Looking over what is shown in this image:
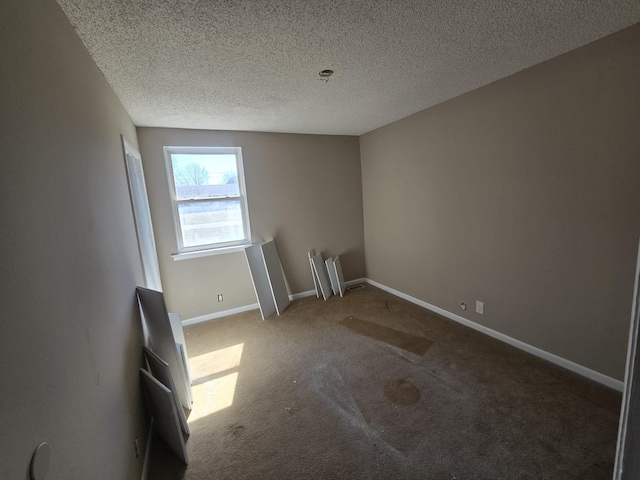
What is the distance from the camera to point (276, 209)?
13.1 ft

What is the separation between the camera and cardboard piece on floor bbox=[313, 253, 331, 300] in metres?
4.18

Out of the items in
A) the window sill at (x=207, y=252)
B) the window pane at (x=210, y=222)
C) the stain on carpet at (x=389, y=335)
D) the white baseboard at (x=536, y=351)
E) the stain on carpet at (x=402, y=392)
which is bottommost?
the stain on carpet at (x=402, y=392)

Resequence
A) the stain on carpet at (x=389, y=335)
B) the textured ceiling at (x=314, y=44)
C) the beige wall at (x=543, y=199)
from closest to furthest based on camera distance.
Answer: the textured ceiling at (x=314, y=44) < the beige wall at (x=543, y=199) < the stain on carpet at (x=389, y=335)

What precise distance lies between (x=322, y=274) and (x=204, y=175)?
84.1 inches

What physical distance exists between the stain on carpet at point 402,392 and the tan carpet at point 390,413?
1cm

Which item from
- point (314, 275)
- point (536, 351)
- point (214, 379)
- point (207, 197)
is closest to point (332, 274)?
point (314, 275)

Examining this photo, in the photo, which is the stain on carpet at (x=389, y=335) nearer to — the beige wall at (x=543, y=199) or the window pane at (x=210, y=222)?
the beige wall at (x=543, y=199)

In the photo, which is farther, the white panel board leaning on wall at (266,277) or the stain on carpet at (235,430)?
the white panel board leaning on wall at (266,277)

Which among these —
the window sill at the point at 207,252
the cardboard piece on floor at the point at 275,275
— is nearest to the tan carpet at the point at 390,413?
the cardboard piece on floor at the point at 275,275

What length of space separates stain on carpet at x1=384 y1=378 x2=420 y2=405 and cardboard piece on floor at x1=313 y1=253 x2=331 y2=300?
1995mm

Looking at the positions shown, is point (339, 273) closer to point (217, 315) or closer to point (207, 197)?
point (217, 315)

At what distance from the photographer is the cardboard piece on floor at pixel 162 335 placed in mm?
1960

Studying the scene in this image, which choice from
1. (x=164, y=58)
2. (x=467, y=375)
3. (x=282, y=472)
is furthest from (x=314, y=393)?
(x=164, y=58)

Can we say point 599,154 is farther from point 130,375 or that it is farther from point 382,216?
point 130,375
